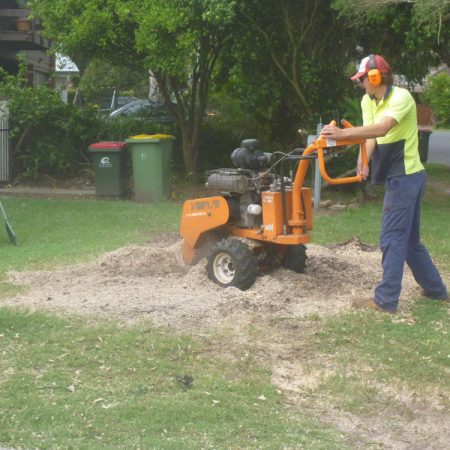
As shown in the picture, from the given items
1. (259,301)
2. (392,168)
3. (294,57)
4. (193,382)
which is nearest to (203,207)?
(259,301)

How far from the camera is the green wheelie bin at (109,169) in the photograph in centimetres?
1480

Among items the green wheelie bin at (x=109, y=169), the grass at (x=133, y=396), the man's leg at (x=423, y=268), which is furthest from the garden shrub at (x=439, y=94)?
the grass at (x=133, y=396)

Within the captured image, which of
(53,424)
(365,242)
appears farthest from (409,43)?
(53,424)

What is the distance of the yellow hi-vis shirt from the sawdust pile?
1109 mm

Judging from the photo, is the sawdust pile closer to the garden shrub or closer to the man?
the man

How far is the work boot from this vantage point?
6.61 m

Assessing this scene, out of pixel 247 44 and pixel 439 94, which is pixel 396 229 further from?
pixel 439 94

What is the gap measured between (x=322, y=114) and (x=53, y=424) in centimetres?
1089

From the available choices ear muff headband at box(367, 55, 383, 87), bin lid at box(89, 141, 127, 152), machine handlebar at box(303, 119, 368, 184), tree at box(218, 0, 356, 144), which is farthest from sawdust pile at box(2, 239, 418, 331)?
tree at box(218, 0, 356, 144)

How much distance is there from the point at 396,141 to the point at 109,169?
8.81m

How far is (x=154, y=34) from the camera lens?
43.9 feet

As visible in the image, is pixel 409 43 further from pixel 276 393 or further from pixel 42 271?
pixel 276 393

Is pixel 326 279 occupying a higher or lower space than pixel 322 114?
lower

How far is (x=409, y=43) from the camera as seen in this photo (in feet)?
42.8
